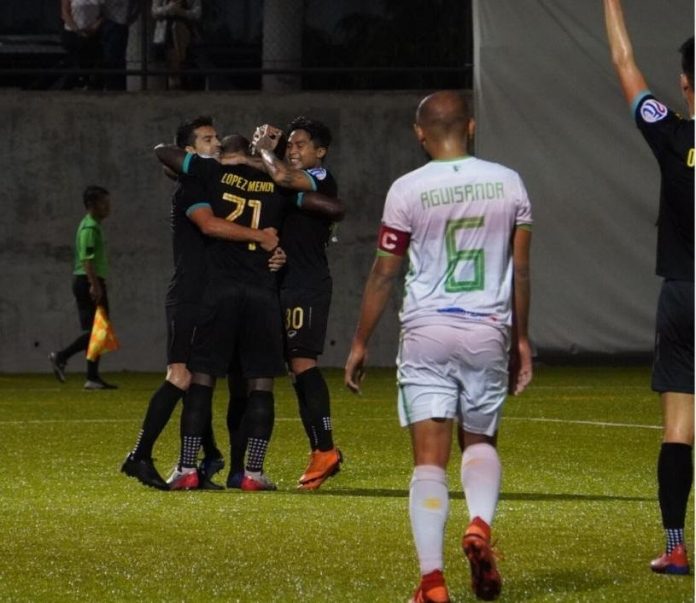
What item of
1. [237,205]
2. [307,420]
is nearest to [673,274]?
[237,205]

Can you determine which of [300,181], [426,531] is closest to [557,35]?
[300,181]

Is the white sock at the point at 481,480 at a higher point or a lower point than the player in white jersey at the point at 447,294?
lower

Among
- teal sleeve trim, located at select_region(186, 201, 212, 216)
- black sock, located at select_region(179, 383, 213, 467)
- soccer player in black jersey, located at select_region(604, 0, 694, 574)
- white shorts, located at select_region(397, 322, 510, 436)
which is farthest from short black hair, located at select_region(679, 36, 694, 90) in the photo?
black sock, located at select_region(179, 383, 213, 467)

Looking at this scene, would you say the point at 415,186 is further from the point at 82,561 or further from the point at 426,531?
the point at 82,561

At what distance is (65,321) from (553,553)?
15.7 m

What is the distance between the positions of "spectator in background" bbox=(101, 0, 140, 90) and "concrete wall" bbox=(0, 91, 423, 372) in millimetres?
612

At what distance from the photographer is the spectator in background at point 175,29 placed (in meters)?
23.2

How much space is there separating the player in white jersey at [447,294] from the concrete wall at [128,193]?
53.3 ft

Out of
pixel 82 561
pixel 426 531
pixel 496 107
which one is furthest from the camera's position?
pixel 496 107

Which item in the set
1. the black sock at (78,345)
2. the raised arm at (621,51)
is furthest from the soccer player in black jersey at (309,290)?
the black sock at (78,345)

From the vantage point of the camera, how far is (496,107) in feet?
73.4

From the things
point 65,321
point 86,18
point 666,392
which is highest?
point 86,18

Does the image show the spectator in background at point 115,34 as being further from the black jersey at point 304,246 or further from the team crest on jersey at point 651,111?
the team crest on jersey at point 651,111

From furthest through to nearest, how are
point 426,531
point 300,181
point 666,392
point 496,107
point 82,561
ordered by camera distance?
point 496,107
point 300,181
point 82,561
point 666,392
point 426,531
